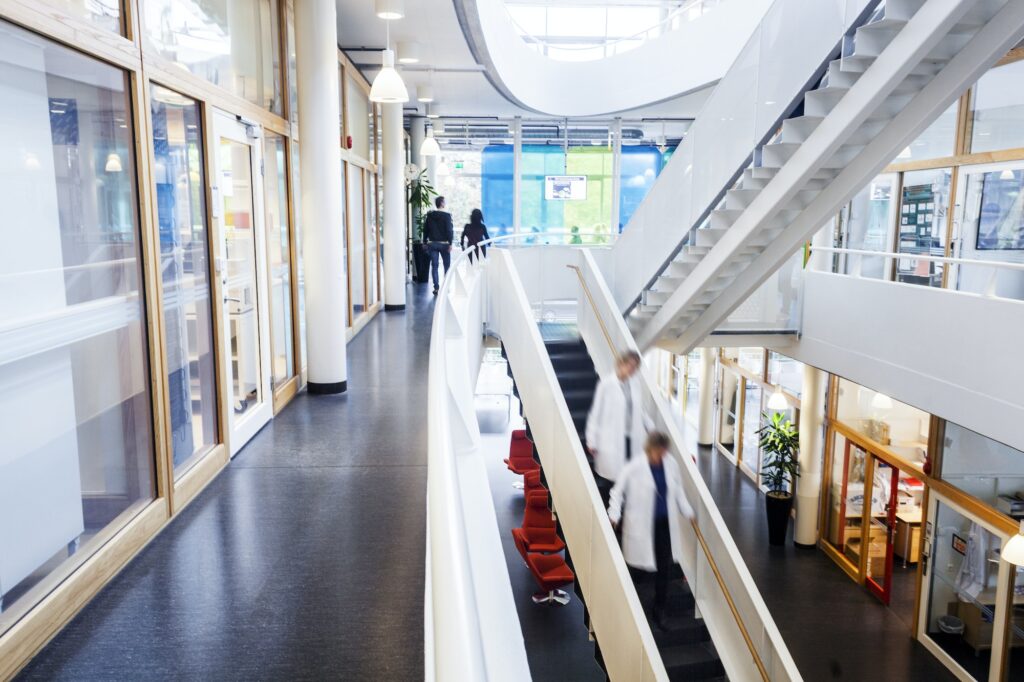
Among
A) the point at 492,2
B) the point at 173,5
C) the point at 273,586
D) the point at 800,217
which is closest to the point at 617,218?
the point at 492,2

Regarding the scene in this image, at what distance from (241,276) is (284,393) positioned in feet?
4.62

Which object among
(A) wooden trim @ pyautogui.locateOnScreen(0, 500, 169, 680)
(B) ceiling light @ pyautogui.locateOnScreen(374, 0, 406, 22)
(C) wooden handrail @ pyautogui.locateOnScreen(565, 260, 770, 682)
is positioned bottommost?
(C) wooden handrail @ pyautogui.locateOnScreen(565, 260, 770, 682)

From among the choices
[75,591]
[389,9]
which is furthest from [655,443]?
[389,9]

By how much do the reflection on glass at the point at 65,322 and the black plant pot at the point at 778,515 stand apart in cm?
1044

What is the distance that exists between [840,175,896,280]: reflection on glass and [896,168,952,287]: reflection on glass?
0.28 m

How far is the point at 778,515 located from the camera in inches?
489

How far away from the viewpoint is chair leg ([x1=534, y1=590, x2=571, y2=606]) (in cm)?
948

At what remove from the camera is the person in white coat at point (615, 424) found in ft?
19.3

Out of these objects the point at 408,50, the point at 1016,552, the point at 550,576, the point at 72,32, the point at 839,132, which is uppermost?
the point at 408,50

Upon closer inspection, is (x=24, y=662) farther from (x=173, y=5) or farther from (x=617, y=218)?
(x=617, y=218)

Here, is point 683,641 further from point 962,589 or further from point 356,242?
point 356,242

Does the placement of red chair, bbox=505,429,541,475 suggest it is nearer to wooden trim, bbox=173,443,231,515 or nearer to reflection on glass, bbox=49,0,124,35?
wooden trim, bbox=173,443,231,515

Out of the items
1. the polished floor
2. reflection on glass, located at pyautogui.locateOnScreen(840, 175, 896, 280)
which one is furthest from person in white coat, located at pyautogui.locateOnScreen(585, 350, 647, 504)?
reflection on glass, located at pyautogui.locateOnScreen(840, 175, 896, 280)

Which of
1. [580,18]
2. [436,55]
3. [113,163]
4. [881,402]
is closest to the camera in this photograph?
[113,163]
